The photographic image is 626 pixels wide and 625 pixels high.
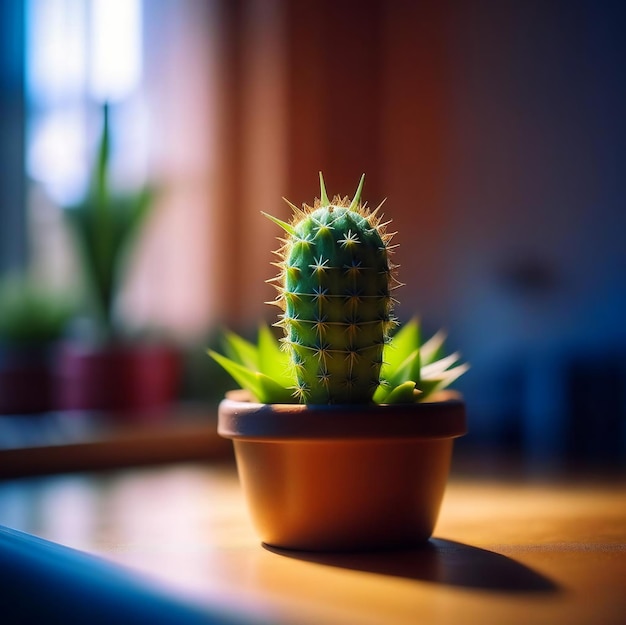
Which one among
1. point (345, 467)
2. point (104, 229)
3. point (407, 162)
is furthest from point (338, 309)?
point (407, 162)

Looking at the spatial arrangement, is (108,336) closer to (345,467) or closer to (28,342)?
(28,342)

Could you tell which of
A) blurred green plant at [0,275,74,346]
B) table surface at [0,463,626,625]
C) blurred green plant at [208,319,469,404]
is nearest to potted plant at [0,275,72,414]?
blurred green plant at [0,275,74,346]

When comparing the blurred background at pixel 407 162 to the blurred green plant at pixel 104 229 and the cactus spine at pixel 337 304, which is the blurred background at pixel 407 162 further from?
the cactus spine at pixel 337 304

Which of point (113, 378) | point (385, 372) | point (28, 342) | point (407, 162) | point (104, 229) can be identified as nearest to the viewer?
point (385, 372)

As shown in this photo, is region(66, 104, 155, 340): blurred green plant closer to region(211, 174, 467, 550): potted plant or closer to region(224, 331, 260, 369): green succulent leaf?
→ region(224, 331, 260, 369): green succulent leaf

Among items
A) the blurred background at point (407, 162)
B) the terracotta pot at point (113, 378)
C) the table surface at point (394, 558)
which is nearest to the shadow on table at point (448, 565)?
the table surface at point (394, 558)

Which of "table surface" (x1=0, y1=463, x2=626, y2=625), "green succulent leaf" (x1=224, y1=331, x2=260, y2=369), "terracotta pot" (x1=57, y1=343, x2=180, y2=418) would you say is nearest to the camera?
"table surface" (x1=0, y1=463, x2=626, y2=625)
